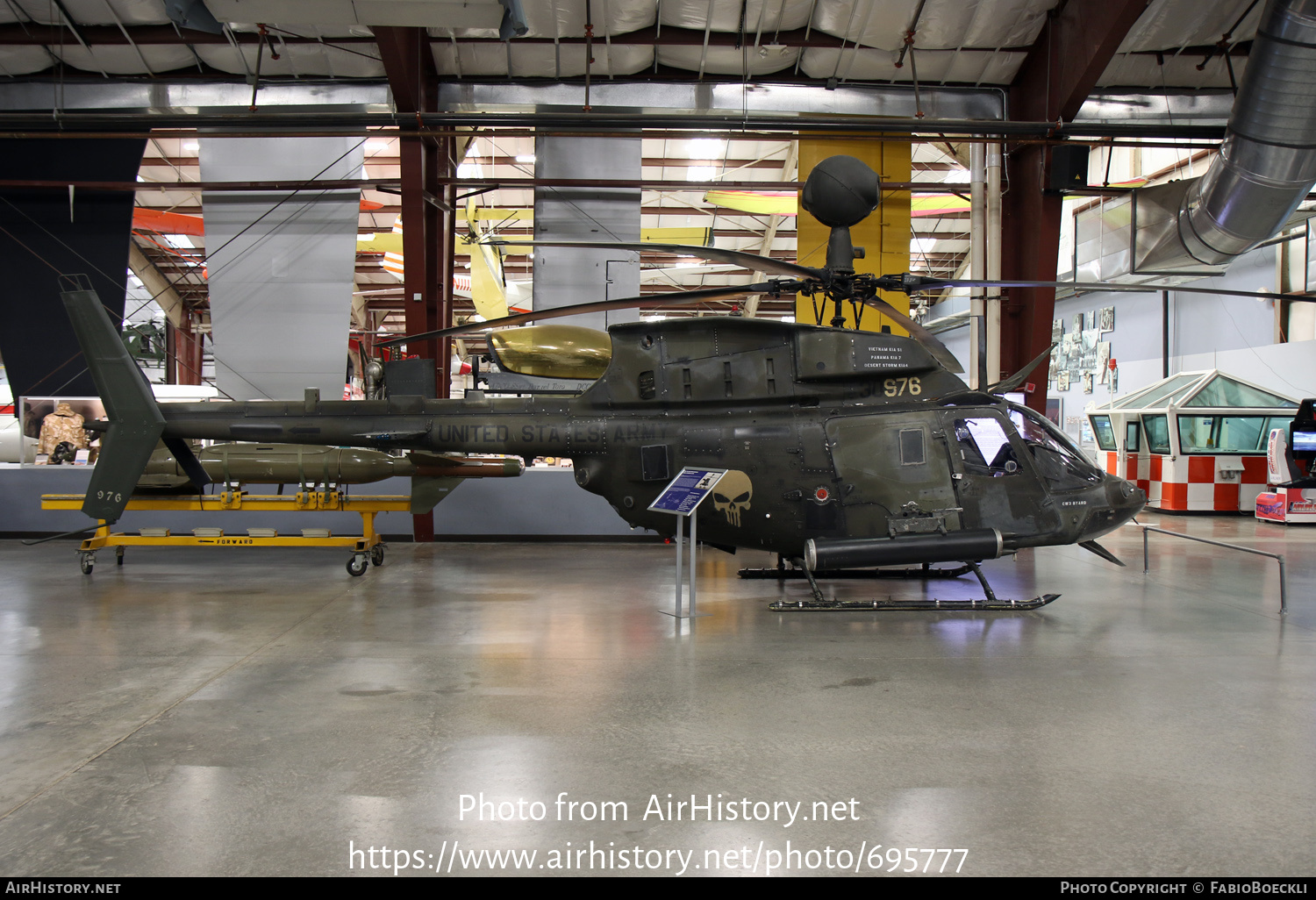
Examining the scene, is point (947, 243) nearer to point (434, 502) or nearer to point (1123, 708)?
point (434, 502)

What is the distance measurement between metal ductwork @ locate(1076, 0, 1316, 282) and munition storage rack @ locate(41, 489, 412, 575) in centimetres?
993

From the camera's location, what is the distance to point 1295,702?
4473 mm

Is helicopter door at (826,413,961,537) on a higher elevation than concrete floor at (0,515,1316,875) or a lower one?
higher

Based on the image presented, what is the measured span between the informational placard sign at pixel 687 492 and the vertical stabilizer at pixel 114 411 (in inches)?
204

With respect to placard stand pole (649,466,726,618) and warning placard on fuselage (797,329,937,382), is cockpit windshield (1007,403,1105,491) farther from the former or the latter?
placard stand pole (649,466,726,618)

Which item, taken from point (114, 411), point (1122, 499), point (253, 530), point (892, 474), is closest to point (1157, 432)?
point (1122, 499)

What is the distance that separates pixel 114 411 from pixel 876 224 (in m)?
9.99

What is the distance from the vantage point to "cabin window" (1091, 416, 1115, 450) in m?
16.5

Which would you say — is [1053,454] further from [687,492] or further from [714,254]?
[714,254]

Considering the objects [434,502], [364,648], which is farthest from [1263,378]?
[364,648]

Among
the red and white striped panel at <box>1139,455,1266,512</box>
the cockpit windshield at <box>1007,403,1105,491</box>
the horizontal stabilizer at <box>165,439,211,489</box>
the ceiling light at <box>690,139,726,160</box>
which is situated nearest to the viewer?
the cockpit windshield at <box>1007,403,1105,491</box>

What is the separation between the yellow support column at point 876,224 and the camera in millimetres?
11328

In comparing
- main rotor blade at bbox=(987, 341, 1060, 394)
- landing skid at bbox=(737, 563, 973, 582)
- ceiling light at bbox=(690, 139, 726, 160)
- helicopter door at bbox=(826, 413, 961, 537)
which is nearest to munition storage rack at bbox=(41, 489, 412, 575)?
landing skid at bbox=(737, 563, 973, 582)

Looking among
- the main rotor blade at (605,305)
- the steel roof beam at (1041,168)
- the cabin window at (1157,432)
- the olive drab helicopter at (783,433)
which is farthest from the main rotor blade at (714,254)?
the cabin window at (1157,432)
